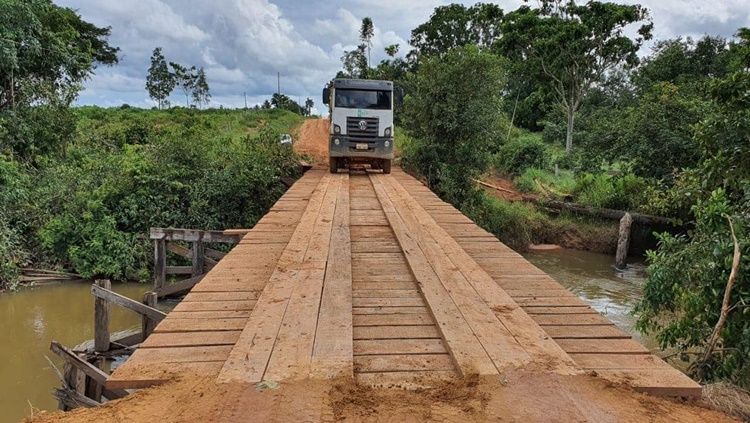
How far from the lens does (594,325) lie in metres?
A: 2.90

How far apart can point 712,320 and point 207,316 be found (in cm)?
429

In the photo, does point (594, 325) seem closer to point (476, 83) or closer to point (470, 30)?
point (476, 83)

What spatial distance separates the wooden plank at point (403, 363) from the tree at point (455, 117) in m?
12.8

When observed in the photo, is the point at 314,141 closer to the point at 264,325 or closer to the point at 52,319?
the point at 52,319

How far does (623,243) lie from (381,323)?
13915mm

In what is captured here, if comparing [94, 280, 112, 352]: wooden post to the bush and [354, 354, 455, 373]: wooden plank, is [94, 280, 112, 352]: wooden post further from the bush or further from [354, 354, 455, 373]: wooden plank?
the bush

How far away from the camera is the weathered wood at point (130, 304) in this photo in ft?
18.5

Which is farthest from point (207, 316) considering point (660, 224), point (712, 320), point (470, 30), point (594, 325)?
point (470, 30)

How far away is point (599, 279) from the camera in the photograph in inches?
546

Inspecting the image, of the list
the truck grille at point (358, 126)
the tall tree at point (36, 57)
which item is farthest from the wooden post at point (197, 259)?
the tall tree at point (36, 57)

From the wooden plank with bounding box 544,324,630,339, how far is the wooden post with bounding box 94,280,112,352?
5.58 metres

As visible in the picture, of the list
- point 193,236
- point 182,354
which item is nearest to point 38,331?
point 193,236

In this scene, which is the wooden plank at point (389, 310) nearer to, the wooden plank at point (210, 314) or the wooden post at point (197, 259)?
the wooden plank at point (210, 314)

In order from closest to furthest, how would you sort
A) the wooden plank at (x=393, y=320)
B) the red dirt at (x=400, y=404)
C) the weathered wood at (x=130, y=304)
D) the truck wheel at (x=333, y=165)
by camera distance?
the red dirt at (x=400, y=404)
the wooden plank at (x=393, y=320)
the weathered wood at (x=130, y=304)
the truck wheel at (x=333, y=165)
